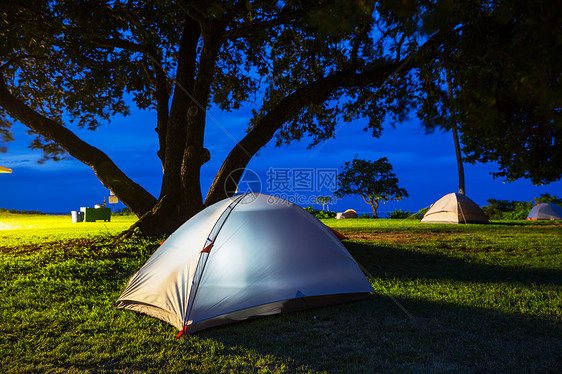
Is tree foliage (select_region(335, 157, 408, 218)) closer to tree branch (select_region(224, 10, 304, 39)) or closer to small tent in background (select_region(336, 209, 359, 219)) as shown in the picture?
small tent in background (select_region(336, 209, 359, 219))

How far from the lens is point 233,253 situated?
169 inches

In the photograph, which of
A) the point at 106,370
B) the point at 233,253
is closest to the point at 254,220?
the point at 233,253

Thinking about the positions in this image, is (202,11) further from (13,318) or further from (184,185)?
(13,318)

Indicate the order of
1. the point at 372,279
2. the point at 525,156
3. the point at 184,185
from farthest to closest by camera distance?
the point at 525,156 < the point at 184,185 < the point at 372,279

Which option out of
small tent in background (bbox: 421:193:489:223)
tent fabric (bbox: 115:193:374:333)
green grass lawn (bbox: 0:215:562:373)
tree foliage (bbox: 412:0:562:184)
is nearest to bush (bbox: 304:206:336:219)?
small tent in background (bbox: 421:193:489:223)

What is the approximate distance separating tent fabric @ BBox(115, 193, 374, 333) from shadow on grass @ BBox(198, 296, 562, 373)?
25 cm

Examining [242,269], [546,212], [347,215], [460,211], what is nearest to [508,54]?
[242,269]

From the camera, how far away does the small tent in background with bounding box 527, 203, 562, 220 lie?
20.8m

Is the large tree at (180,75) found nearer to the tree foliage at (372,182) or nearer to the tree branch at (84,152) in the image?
the tree branch at (84,152)

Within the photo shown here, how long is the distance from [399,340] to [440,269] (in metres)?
3.97

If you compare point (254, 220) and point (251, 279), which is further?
point (254, 220)

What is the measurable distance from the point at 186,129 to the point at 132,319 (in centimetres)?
637

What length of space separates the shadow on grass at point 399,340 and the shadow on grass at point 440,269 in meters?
2.05

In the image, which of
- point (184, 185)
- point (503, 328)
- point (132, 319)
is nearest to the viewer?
point (503, 328)
